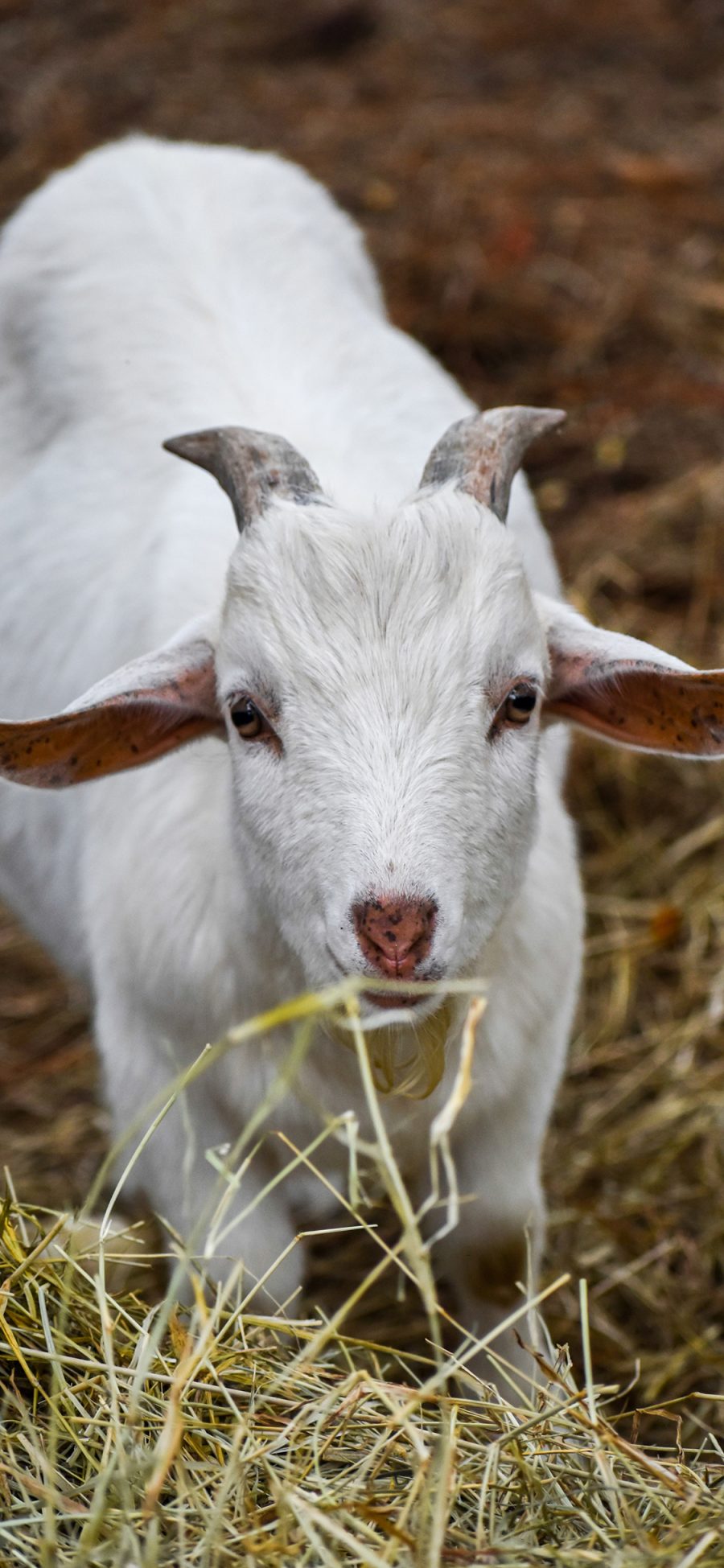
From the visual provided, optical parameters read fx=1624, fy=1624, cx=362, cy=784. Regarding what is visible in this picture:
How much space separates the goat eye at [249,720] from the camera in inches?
108

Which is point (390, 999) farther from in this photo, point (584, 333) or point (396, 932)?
point (584, 333)

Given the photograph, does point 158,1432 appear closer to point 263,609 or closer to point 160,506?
point 263,609

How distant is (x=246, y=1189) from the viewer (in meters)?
3.25

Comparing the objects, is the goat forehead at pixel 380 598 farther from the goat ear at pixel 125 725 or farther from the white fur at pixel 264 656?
the goat ear at pixel 125 725

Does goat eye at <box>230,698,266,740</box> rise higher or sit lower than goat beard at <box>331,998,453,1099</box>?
higher

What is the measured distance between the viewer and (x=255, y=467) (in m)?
2.88

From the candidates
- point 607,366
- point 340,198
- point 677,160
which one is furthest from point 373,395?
point 677,160

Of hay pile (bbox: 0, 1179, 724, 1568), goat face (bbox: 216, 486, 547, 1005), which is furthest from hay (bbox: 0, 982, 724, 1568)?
goat face (bbox: 216, 486, 547, 1005)

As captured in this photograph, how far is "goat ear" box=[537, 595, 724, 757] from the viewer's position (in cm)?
289

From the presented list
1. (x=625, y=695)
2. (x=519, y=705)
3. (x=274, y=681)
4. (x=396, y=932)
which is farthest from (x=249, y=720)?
(x=625, y=695)

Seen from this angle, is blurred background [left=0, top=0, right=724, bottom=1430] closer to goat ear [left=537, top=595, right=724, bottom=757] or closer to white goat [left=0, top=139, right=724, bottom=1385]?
white goat [left=0, top=139, right=724, bottom=1385]

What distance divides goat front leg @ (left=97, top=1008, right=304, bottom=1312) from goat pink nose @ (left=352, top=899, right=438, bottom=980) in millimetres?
903

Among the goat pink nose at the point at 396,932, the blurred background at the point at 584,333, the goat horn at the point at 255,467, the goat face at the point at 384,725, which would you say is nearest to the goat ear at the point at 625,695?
the goat face at the point at 384,725

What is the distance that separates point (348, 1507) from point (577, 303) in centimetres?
619
